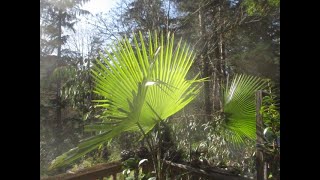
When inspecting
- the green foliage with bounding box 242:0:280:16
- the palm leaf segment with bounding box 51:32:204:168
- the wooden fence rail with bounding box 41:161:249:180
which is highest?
the green foliage with bounding box 242:0:280:16

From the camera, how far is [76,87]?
250 centimetres

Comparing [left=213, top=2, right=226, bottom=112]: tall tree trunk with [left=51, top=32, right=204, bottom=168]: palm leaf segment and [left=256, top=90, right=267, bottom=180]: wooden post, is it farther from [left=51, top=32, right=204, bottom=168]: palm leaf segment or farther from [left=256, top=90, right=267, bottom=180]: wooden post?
[left=51, top=32, right=204, bottom=168]: palm leaf segment

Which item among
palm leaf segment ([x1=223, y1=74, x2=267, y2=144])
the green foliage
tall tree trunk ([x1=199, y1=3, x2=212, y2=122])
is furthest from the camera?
tall tree trunk ([x1=199, y1=3, x2=212, y2=122])

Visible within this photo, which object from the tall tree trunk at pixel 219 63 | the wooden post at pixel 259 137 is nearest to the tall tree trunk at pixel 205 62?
the tall tree trunk at pixel 219 63

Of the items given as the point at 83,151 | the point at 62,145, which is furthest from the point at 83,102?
the point at 83,151

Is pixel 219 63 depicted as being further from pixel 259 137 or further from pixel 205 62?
pixel 259 137

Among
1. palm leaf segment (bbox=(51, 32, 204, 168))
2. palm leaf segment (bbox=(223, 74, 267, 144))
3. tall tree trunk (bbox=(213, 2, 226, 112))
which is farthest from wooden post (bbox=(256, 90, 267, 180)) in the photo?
tall tree trunk (bbox=(213, 2, 226, 112))

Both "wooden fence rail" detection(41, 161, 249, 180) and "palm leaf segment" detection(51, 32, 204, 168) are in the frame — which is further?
"wooden fence rail" detection(41, 161, 249, 180)

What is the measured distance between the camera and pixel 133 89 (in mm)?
1158

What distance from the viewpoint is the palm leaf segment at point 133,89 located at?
3.21 feet

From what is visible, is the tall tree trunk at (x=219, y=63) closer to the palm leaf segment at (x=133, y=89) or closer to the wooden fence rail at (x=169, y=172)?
the wooden fence rail at (x=169, y=172)

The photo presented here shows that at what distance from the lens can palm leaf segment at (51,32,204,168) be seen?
0.98 meters
